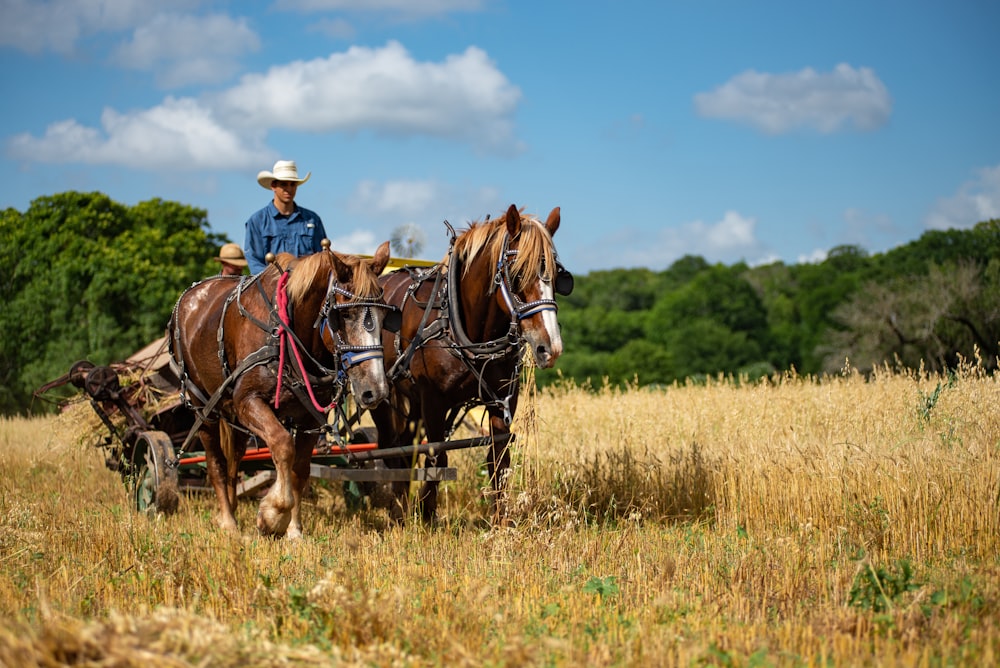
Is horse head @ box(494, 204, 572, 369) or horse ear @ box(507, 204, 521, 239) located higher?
horse ear @ box(507, 204, 521, 239)

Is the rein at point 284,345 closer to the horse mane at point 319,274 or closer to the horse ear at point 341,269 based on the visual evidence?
the horse mane at point 319,274

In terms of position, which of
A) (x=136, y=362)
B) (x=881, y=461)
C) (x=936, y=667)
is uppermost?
Result: (x=136, y=362)

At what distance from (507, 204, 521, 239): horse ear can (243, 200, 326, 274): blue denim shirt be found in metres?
2.46

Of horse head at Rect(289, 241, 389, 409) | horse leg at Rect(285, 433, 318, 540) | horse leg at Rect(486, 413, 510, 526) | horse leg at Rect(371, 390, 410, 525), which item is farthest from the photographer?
horse leg at Rect(371, 390, 410, 525)

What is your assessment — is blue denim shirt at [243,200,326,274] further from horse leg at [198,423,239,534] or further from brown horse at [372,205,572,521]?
horse leg at [198,423,239,534]

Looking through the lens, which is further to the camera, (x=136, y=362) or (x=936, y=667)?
(x=136, y=362)

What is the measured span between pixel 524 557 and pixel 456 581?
639mm

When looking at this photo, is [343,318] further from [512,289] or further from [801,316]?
[801,316]

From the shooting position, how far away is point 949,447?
267 inches

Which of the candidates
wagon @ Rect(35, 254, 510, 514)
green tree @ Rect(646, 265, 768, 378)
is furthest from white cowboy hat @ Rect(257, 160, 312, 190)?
green tree @ Rect(646, 265, 768, 378)

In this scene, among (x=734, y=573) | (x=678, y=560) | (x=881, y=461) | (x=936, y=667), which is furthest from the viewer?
(x=881, y=461)

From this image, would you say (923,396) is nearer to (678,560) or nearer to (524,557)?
(678,560)

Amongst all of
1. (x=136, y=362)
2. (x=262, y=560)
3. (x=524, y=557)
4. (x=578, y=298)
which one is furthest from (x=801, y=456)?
(x=578, y=298)

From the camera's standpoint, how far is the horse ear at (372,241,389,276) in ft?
20.9
